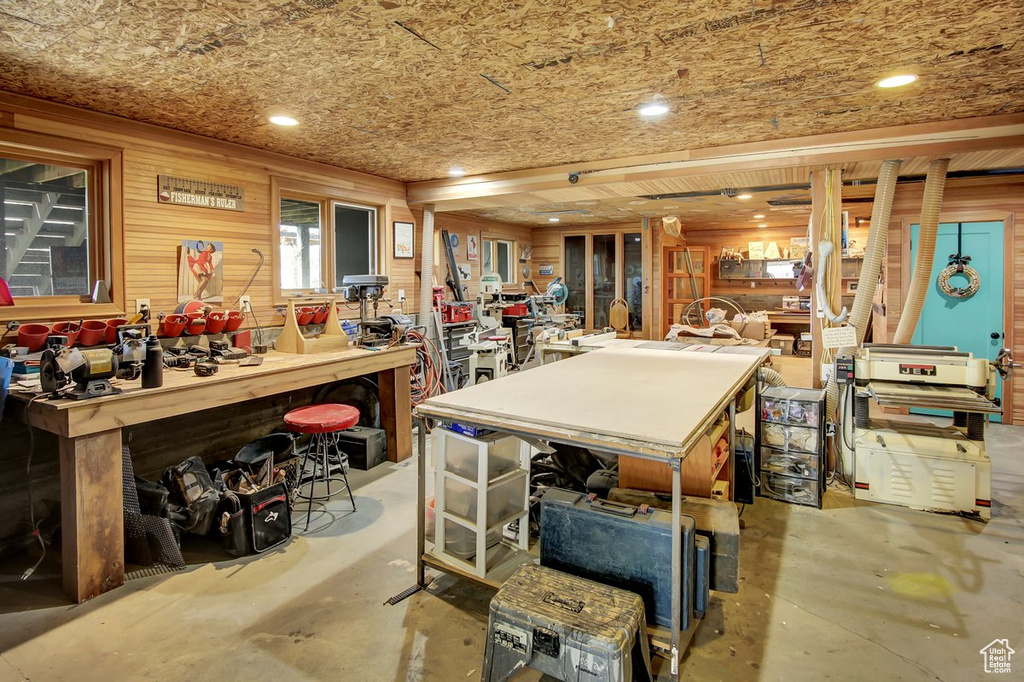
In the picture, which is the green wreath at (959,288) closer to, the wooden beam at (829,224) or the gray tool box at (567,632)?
the wooden beam at (829,224)

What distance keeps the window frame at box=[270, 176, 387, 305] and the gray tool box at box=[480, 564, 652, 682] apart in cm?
338

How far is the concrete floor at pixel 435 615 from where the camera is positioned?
1.97 m

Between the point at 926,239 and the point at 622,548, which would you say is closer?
the point at 622,548

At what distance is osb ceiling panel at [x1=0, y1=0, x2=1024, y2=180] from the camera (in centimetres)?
203

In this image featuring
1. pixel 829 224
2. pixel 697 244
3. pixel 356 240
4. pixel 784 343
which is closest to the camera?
pixel 829 224

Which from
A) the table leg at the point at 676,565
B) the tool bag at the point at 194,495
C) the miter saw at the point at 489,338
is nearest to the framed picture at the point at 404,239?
the miter saw at the point at 489,338

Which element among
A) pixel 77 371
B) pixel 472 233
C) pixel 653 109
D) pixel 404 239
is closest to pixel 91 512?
pixel 77 371

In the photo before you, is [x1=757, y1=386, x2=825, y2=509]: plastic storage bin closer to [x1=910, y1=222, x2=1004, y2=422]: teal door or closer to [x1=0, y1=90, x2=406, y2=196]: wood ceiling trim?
[x1=910, y1=222, x2=1004, y2=422]: teal door

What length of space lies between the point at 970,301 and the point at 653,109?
408cm

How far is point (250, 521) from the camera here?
2826 millimetres

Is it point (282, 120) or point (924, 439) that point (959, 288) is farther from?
point (282, 120)

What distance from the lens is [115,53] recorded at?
2.37 meters

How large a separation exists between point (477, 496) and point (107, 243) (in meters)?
2.83
